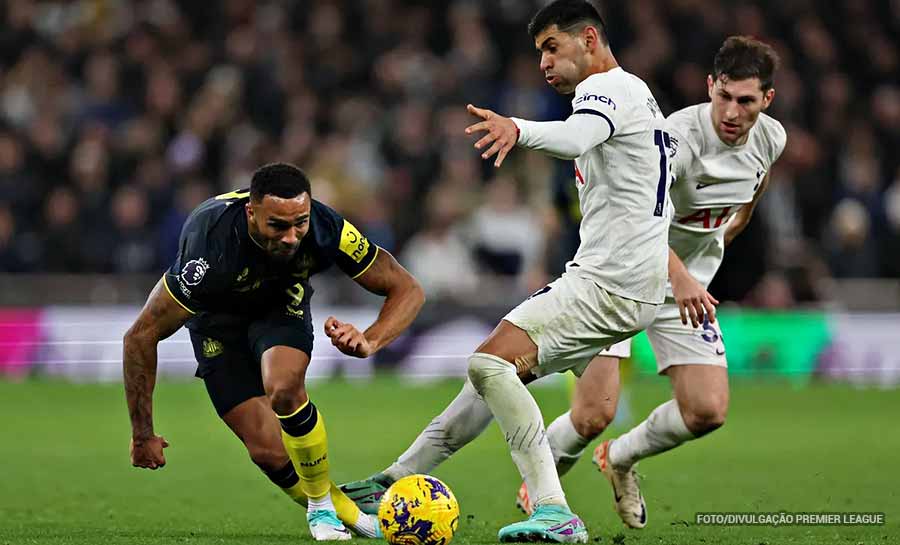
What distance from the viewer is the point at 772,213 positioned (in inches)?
679

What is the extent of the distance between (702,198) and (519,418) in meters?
1.75

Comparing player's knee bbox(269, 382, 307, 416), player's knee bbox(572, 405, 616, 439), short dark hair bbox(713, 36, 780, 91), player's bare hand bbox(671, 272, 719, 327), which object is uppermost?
short dark hair bbox(713, 36, 780, 91)

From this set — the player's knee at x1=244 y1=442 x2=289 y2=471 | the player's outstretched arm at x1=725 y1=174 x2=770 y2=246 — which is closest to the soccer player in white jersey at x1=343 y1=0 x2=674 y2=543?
the player's knee at x1=244 y1=442 x2=289 y2=471

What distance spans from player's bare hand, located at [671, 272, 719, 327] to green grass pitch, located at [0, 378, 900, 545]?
991mm

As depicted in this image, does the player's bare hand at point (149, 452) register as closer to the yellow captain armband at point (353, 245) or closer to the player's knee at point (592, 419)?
the yellow captain armband at point (353, 245)

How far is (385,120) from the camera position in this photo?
18.1 metres

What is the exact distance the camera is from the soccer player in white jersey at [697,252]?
7621 mm

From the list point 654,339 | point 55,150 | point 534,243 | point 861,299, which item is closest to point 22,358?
point 55,150

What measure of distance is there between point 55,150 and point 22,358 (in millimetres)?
2348

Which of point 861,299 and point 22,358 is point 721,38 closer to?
point 861,299

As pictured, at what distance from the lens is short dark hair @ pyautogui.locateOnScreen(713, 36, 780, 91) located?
754cm

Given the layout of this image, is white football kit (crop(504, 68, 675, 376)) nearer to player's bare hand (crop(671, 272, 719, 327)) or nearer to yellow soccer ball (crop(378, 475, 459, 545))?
player's bare hand (crop(671, 272, 719, 327))

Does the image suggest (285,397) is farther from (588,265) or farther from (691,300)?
(691,300)

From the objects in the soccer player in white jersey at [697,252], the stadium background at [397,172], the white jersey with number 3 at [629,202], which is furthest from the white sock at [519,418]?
the stadium background at [397,172]
